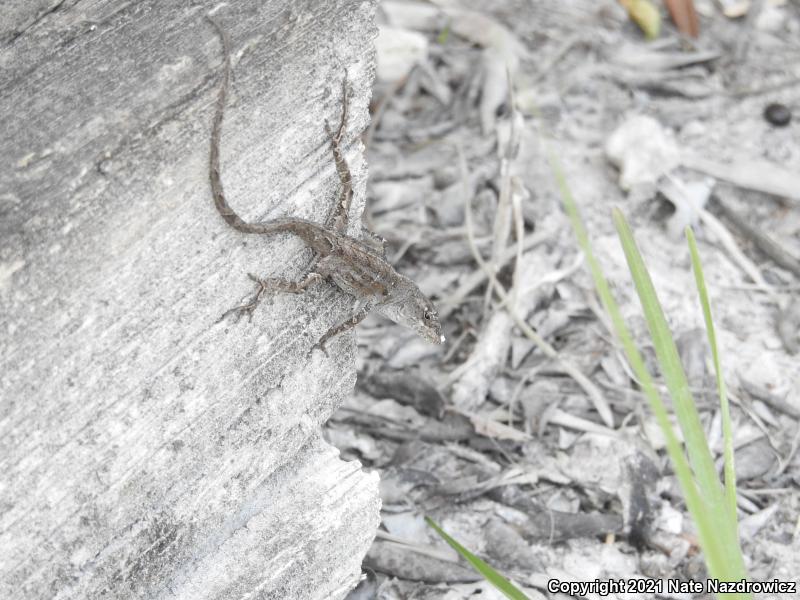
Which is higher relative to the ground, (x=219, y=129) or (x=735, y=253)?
(x=219, y=129)

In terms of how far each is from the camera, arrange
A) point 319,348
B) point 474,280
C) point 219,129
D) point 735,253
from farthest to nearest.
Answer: point 735,253
point 474,280
point 319,348
point 219,129

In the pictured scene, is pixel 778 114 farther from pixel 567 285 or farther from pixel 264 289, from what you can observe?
pixel 264 289

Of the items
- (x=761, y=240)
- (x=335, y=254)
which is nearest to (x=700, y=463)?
(x=335, y=254)

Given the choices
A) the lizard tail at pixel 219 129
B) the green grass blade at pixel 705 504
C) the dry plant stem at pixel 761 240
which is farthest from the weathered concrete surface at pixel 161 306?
the dry plant stem at pixel 761 240

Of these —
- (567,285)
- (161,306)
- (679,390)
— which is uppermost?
(161,306)

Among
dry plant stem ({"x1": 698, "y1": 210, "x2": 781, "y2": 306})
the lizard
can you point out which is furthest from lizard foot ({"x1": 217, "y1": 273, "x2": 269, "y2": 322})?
dry plant stem ({"x1": 698, "y1": 210, "x2": 781, "y2": 306})

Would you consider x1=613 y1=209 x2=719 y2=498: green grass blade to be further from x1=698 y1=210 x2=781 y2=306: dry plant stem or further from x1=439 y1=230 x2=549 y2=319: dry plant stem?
x1=698 y1=210 x2=781 y2=306: dry plant stem
